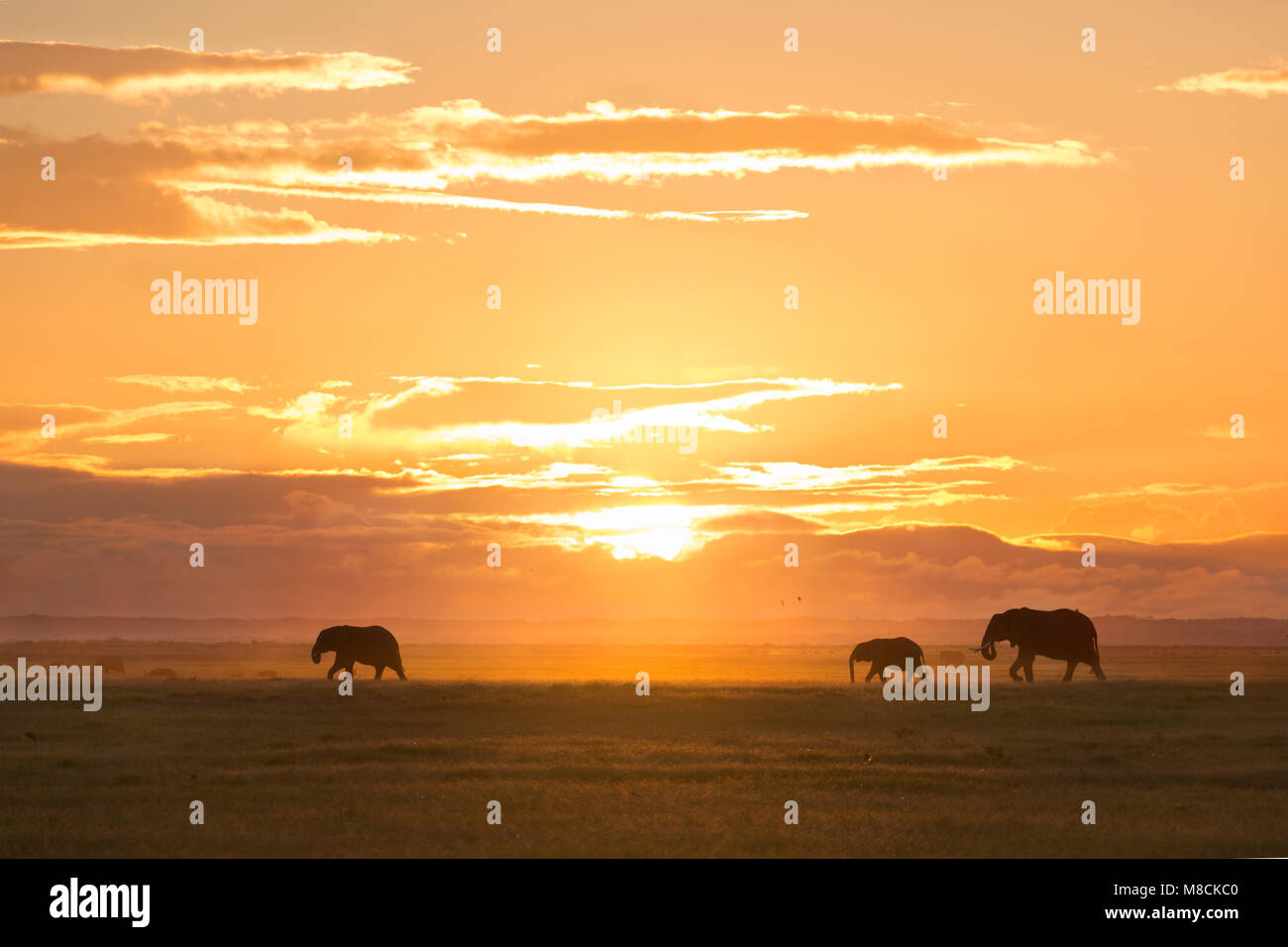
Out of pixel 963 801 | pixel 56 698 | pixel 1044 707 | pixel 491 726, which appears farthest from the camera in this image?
pixel 56 698

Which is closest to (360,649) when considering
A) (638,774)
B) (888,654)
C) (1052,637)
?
(888,654)

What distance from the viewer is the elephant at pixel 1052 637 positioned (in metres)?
55.3

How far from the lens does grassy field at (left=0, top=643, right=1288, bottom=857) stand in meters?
20.8

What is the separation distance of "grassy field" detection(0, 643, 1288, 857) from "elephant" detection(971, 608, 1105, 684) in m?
10.1

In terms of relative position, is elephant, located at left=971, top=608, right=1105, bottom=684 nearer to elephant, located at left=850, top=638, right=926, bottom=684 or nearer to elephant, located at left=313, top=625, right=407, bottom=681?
elephant, located at left=850, top=638, right=926, bottom=684

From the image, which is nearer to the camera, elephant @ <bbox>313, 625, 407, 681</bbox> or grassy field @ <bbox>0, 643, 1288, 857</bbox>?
grassy field @ <bbox>0, 643, 1288, 857</bbox>

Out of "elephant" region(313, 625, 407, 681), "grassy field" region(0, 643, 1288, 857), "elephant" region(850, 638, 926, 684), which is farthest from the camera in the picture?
A: "elephant" region(850, 638, 926, 684)

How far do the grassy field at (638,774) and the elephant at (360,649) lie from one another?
10.6 m

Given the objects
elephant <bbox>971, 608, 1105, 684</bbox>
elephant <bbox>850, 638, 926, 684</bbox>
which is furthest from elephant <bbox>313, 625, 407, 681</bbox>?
elephant <bbox>971, 608, 1105, 684</bbox>

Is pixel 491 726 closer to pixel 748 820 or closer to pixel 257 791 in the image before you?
pixel 257 791

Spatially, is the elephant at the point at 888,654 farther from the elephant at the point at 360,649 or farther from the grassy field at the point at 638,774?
the elephant at the point at 360,649
